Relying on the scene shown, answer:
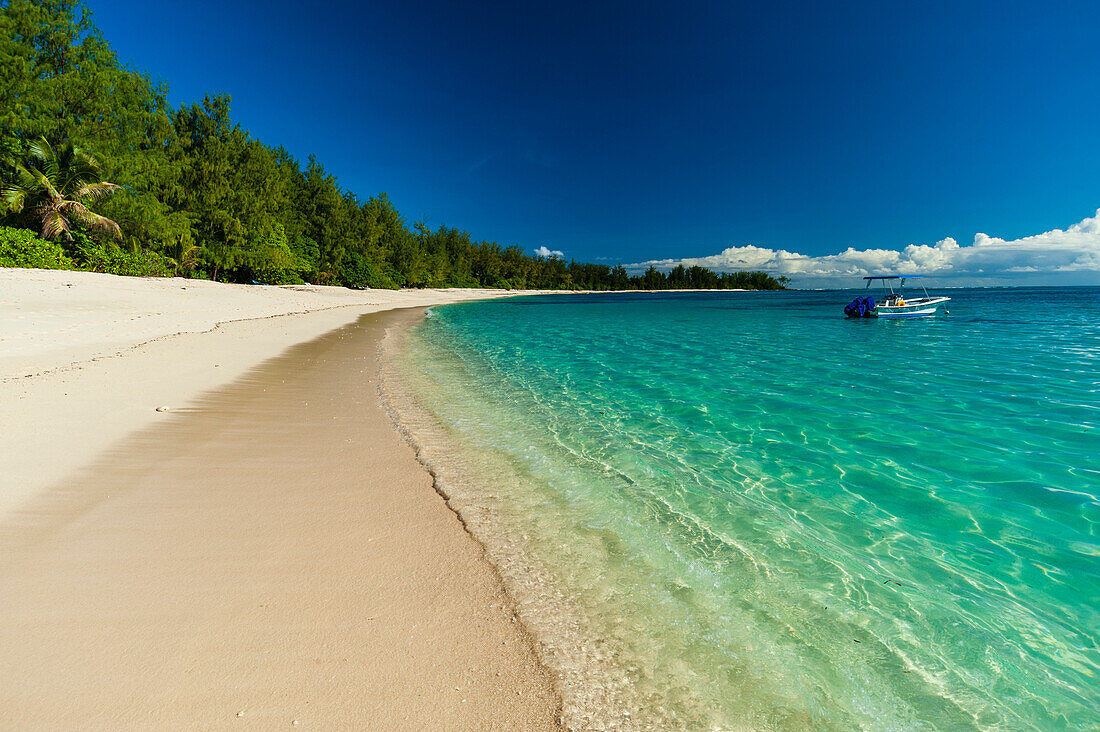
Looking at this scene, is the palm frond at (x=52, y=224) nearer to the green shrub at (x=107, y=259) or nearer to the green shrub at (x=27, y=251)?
the green shrub at (x=107, y=259)

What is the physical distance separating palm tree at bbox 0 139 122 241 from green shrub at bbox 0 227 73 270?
90.9 inches

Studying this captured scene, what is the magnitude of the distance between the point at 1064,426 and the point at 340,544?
11.5m

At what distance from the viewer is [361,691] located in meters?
2.33

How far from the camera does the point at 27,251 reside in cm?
2388

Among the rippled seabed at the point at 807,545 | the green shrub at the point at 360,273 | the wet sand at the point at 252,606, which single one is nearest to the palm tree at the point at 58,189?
the green shrub at the point at 360,273

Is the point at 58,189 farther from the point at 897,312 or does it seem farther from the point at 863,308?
the point at 897,312

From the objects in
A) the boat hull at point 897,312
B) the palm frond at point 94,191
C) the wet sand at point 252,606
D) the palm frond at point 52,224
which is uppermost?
the palm frond at point 94,191

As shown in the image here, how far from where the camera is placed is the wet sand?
221 centimetres

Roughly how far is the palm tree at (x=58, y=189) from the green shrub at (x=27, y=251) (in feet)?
7.58

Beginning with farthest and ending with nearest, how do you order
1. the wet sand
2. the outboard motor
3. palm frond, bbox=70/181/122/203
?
the outboard motor
palm frond, bbox=70/181/122/203
the wet sand

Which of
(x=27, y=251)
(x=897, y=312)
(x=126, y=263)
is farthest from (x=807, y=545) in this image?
(x=126, y=263)

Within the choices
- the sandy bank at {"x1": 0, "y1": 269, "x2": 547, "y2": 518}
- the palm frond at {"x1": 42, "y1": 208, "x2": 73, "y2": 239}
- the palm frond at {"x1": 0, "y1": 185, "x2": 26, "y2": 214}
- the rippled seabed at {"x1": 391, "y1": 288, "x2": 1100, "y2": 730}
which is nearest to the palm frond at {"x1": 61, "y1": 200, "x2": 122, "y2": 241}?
the palm frond at {"x1": 42, "y1": 208, "x2": 73, "y2": 239}

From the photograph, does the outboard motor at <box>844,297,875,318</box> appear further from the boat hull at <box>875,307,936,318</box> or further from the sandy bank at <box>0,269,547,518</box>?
the sandy bank at <box>0,269,547,518</box>

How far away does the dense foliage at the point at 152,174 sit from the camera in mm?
27500
